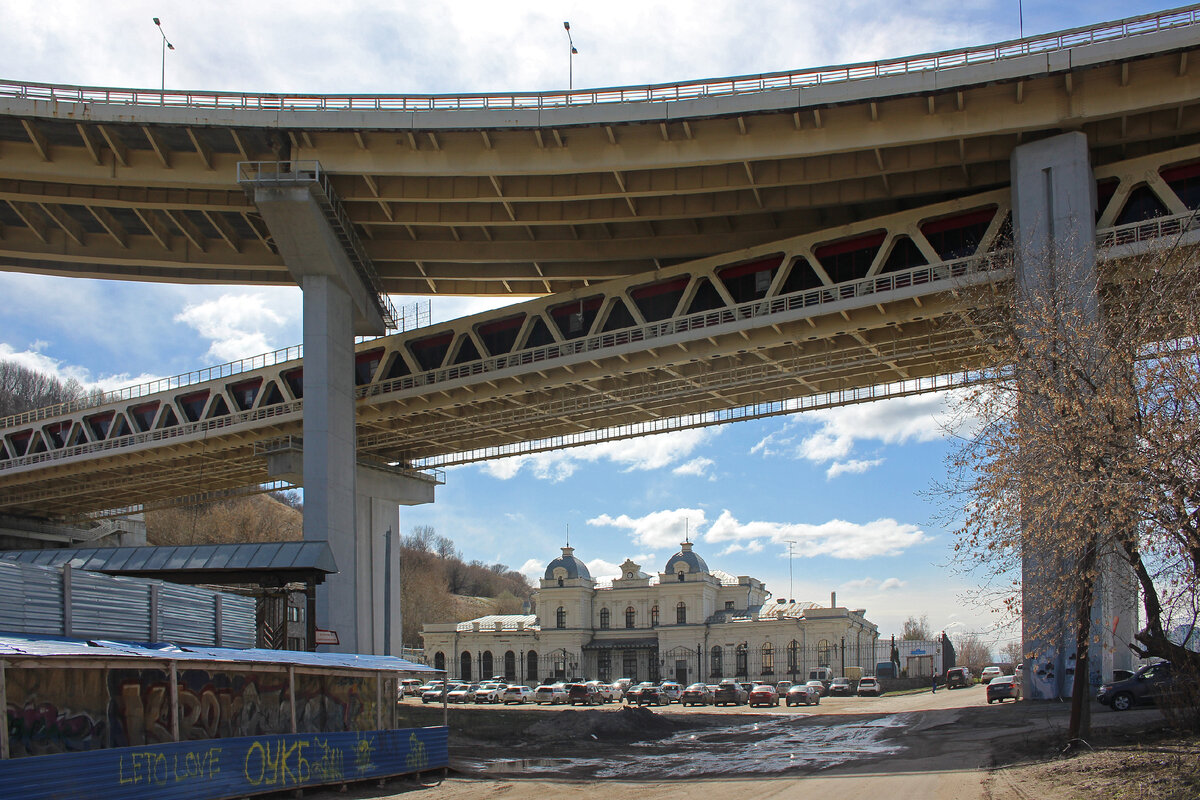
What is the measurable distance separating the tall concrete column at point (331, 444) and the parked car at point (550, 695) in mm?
22598

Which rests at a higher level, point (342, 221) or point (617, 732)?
point (342, 221)

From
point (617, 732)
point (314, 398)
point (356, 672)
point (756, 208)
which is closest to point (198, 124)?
point (314, 398)

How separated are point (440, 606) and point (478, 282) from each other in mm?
95643

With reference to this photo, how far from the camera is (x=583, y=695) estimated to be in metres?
56.7

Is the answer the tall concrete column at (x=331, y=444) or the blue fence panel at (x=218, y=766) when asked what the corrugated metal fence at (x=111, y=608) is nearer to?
the blue fence panel at (x=218, y=766)

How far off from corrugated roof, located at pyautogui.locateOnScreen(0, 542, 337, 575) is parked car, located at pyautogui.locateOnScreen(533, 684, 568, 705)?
2889 cm

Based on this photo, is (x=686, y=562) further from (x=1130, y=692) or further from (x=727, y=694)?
(x=1130, y=692)

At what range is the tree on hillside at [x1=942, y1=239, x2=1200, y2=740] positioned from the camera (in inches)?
567

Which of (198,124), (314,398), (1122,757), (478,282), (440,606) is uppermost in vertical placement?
(198,124)

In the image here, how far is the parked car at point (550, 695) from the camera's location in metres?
57.3

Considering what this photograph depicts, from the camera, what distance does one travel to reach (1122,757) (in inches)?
677

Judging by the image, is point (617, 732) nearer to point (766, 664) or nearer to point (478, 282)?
point (478, 282)

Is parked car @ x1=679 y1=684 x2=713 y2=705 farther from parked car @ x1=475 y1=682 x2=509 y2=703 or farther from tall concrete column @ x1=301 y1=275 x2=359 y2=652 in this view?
tall concrete column @ x1=301 y1=275 x2=359 y2=652

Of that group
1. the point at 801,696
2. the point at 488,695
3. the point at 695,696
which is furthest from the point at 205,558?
the point at 801,696
